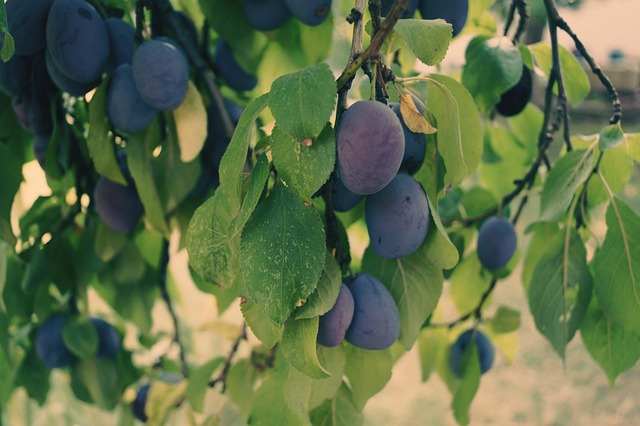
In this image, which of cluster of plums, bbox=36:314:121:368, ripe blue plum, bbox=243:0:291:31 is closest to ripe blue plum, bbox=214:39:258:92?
ripe blue plum, bbox=243:0:291:31

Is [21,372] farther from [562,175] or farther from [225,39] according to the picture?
[562,175]

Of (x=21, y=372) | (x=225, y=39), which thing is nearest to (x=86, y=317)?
(x=21, y=372)

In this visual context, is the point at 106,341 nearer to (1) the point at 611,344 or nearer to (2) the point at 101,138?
(2) the point at 101,138

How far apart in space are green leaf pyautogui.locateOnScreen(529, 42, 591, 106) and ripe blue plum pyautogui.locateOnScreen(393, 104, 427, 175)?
27 cm

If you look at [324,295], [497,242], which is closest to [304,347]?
[324,295]

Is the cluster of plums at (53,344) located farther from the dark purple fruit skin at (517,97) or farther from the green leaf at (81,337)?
the dark purple fruit skin at (517,97)

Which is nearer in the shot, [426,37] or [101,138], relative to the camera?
[426,37]

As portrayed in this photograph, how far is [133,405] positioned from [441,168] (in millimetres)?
571

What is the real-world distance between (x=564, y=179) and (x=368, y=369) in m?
0.20

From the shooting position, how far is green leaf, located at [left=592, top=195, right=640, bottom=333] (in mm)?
585

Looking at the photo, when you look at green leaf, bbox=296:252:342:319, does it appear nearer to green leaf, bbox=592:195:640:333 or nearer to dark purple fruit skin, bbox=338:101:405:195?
dark purple fruit skin, bbox=338:101:405:195

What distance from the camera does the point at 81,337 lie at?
2.71ft

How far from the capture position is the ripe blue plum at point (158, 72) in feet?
1.86

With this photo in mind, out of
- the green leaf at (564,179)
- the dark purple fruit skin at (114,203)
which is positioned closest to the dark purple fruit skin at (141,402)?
the dark purple fruit skin at (114,203)
